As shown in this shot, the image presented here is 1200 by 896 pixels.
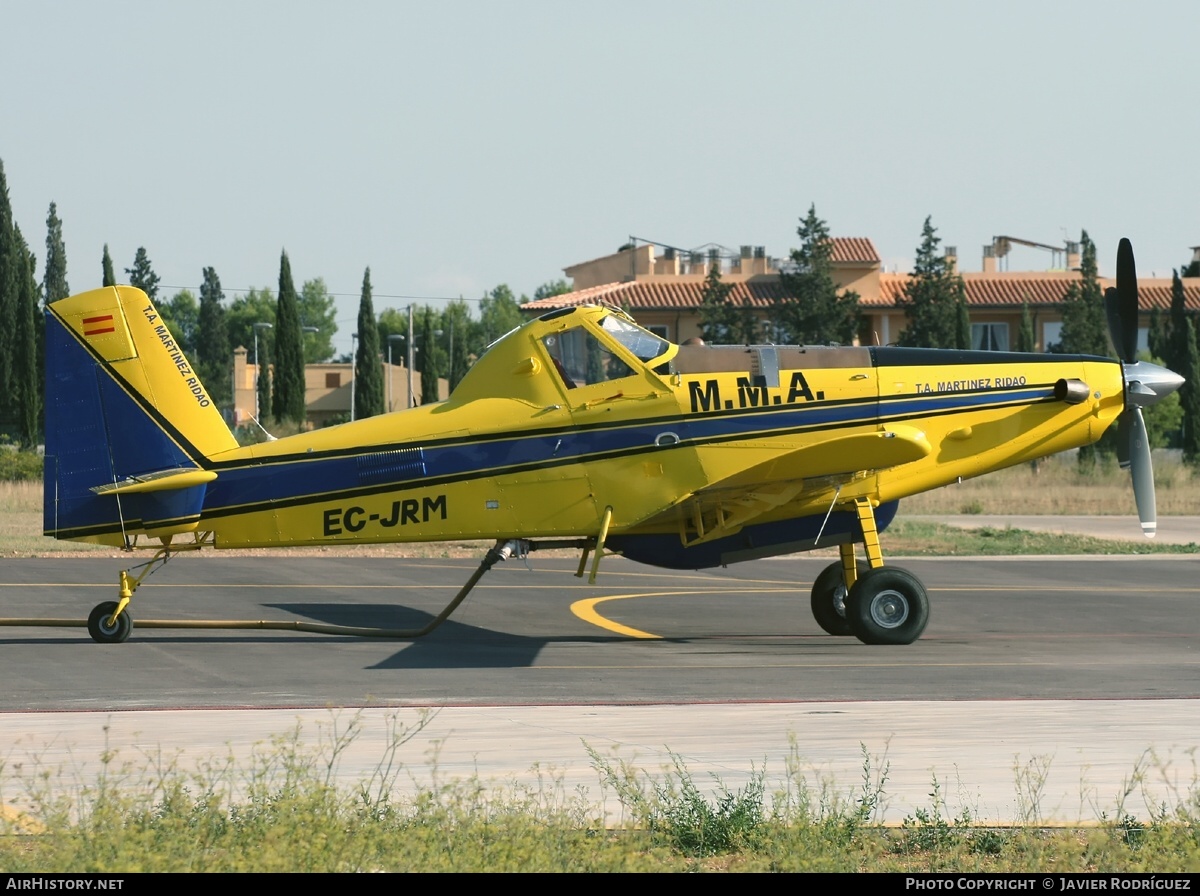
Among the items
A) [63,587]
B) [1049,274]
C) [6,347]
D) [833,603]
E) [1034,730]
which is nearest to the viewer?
[1034,730]

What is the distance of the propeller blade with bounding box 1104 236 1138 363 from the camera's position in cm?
1619

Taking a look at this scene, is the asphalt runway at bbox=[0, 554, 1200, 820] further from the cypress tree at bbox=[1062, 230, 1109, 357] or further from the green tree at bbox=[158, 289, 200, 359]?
the green tree at bbox=[158, 289, 200, 359]

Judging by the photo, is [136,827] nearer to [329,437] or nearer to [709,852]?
[709,852]

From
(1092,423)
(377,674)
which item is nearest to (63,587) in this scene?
(377,674)

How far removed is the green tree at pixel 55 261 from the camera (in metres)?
90.9

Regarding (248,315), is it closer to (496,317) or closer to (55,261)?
(496,317)

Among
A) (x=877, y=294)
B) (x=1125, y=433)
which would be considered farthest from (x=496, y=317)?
(x=1125, y=433)

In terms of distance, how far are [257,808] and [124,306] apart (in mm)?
9612

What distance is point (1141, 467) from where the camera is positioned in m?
16.4

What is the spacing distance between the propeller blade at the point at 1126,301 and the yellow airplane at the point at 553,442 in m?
0.96

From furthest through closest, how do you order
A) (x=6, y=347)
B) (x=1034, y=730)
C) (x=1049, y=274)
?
(x=1049, y=274) < (x=6, y=347) < (x=1034, y=730)

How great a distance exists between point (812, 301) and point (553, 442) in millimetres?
48696

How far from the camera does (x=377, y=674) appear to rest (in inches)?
528

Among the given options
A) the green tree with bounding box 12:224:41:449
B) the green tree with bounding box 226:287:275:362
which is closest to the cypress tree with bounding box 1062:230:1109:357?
the green tree with bounding box 12:224:41:449
